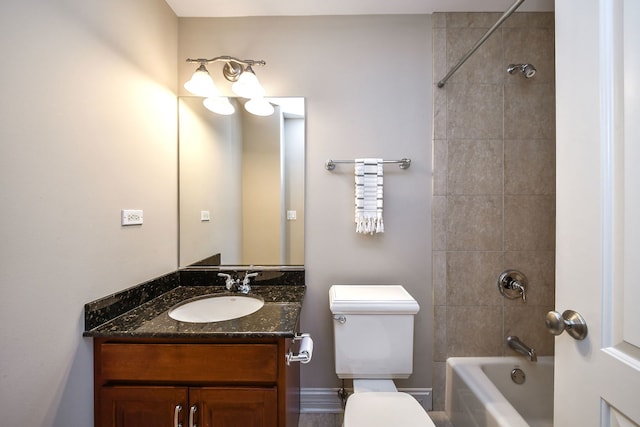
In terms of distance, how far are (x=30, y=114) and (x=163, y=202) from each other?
73cm

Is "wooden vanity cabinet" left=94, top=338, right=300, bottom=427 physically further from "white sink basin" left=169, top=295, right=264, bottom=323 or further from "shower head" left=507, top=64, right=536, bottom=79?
"shower head" left=507, top=64, right=536, bottom=79

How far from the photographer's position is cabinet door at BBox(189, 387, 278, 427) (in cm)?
102

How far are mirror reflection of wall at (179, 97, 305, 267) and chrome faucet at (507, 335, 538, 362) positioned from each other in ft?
4.54

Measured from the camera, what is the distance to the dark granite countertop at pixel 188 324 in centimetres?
101

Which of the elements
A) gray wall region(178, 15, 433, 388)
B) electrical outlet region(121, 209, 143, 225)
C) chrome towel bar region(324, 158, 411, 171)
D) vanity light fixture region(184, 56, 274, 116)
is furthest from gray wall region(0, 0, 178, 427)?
chrome towel bar region(324, 158, 411, 171)

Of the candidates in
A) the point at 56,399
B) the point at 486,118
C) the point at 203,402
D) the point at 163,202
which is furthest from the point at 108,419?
the point at 486,118

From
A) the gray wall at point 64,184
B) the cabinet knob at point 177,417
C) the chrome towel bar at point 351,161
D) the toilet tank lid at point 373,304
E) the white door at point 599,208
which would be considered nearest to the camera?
the white door at point 599,208

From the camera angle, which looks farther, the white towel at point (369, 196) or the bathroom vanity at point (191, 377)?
the white towel at point (369, 196)

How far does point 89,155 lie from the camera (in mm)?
1035

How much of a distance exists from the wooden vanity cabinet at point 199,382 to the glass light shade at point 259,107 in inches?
50.5

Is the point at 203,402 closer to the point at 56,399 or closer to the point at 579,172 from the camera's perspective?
the point at 56,399

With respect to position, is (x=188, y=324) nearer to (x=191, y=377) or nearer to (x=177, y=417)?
(x=191, y=377)

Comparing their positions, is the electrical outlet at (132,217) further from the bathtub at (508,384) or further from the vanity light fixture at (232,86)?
the bathtub at (508,384)

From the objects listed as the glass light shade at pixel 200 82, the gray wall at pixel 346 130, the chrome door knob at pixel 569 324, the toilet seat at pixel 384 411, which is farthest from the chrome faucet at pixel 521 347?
the glass light shade at pixel 200 82
